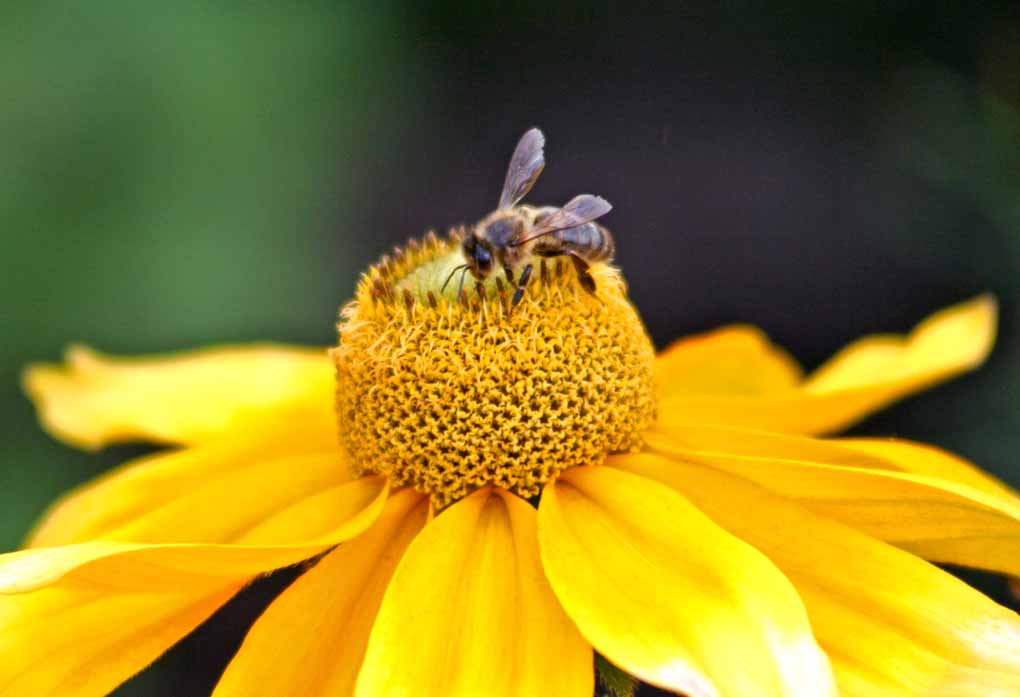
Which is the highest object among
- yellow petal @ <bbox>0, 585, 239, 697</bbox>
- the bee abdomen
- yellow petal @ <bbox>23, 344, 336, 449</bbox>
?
the bee abdomen

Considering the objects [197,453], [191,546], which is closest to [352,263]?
[197,453]

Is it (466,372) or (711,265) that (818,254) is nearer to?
(711,265)

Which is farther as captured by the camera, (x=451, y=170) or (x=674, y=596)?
(x=451, y=170)

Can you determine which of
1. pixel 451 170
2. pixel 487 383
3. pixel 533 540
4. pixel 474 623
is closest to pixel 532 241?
pixel 487 383

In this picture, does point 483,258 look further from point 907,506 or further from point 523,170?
point 907,506

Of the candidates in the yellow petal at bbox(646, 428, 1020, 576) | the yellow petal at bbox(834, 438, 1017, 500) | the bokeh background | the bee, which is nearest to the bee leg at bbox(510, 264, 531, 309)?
the bee

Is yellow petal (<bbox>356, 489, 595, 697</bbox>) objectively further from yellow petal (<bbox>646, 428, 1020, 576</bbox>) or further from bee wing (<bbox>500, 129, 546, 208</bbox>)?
bee wing (<bbox>500, 129, 546, 208</bbox>)

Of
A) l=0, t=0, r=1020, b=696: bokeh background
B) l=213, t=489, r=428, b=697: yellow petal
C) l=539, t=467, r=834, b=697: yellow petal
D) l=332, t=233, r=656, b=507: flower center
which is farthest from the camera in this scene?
l=0, t=0, r=1020, b=696: bokeh background
